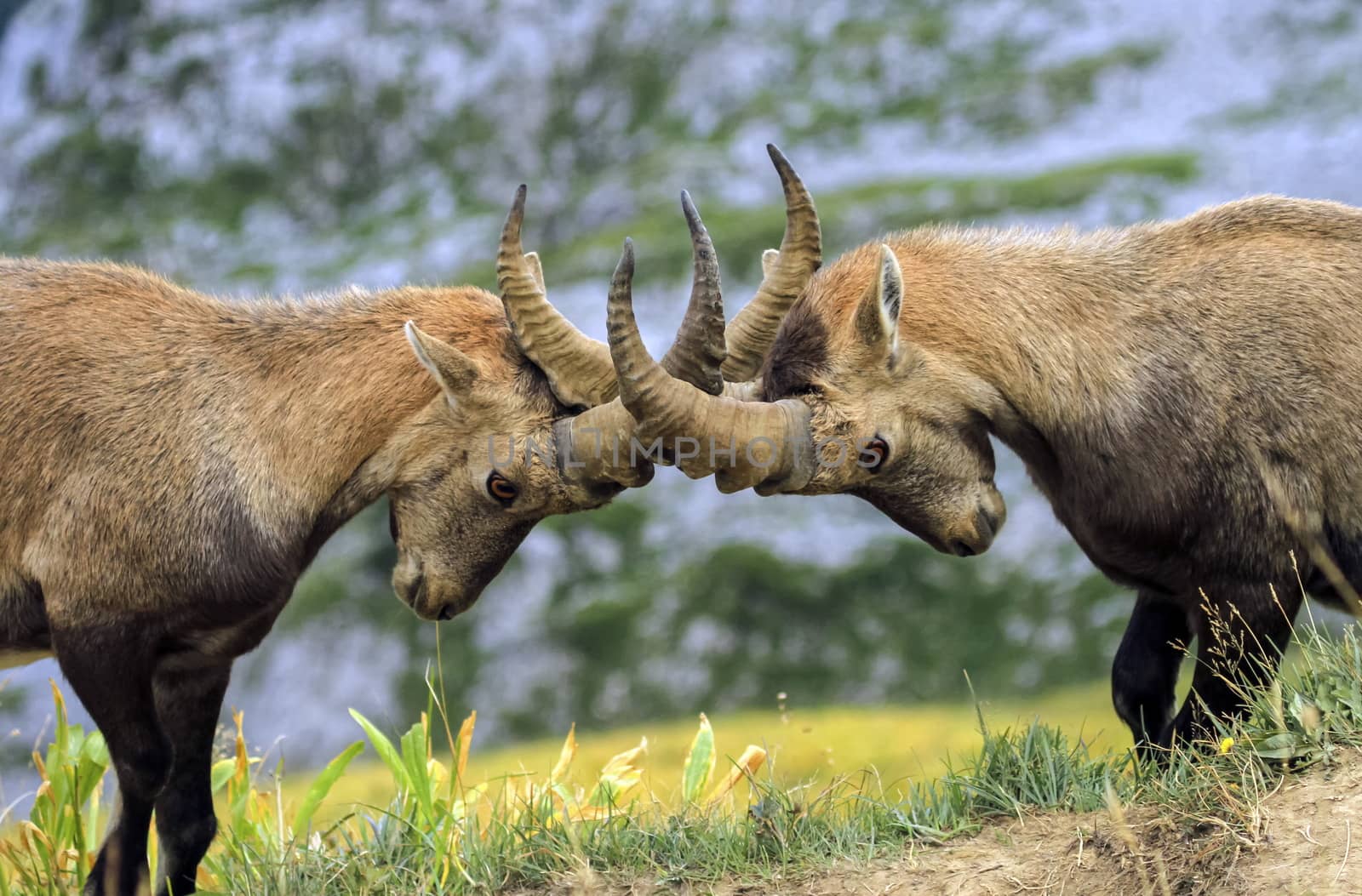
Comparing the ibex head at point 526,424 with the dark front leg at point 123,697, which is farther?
the ibex head at point 526,424

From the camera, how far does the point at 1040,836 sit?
21.1 feet

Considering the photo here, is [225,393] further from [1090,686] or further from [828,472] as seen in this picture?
[1090,686]

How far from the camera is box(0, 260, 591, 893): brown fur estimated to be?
704 centimetres

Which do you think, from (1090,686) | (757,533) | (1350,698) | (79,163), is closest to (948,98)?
(757,533)

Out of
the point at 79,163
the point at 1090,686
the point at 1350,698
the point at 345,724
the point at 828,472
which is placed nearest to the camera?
the point at 1350,698

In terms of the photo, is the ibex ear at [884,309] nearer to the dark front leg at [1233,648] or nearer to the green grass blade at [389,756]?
the dark front leg at [1233,648]

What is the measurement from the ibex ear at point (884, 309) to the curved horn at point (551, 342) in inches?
48.7

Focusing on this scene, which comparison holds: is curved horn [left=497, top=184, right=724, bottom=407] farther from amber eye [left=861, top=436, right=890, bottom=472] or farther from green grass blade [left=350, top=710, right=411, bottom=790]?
green grass blade [left=350, top=710, right=411, bottom=790]

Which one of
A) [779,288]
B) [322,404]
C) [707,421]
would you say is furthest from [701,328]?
[322,404]

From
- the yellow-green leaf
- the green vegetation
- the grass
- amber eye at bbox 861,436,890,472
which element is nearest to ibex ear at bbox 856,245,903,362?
amber eye at bbox 861,436,890,472

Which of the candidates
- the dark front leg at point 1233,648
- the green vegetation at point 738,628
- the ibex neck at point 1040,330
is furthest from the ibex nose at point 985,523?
the green vegetation at point 738,628

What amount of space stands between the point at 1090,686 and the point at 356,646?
28.3ft

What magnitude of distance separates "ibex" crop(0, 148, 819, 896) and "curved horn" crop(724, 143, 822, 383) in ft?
0.04

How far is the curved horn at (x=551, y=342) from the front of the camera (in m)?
7.28
